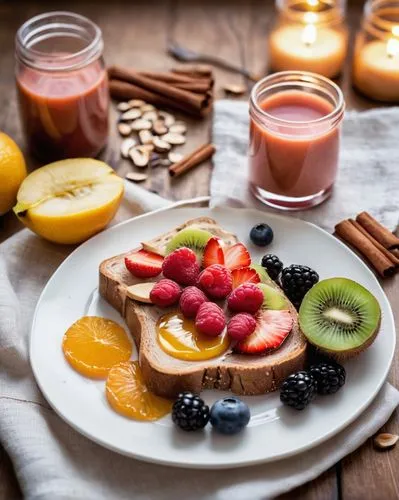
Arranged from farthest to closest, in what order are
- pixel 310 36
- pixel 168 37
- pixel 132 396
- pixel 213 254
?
1. pixel 168 37
2. pixel 310 36
3. pixel 213 254
4. pixel 132 396

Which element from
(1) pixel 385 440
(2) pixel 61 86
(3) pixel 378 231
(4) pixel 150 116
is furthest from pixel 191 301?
(4) pixel 150 116

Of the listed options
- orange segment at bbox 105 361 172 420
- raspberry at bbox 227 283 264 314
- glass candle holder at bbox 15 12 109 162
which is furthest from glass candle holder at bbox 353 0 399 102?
orange segment at bbox 105 361 172 420

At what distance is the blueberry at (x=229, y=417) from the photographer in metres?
1.75

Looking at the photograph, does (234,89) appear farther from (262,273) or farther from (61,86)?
(262,273)

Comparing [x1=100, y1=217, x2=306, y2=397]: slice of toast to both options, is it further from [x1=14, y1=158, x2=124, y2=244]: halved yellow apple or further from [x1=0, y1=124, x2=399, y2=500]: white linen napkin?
[x1=14, y1=158, x2=124, y2=244]: halved yellow apple

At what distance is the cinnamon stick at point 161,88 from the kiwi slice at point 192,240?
0.66 metres

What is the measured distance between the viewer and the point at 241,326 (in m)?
1.86

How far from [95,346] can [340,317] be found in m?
0.55

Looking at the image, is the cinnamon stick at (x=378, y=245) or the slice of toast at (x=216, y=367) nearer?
the slice of toast at (x=216, y=367)

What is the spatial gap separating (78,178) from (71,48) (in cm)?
52

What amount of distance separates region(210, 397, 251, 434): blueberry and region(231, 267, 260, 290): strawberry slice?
1.13 feet

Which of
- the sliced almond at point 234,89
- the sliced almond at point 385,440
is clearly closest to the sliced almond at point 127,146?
the sliced almond at point 234,89

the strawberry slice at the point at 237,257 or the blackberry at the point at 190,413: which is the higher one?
the strawberry slice at the point at 237,257

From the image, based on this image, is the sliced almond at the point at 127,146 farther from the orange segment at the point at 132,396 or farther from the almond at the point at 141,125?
the orange segment at the point at 132,396
